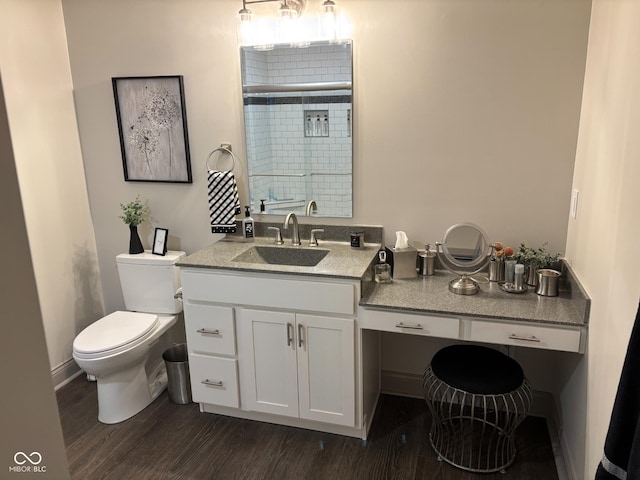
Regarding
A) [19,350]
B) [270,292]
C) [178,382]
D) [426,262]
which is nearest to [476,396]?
[426,262]

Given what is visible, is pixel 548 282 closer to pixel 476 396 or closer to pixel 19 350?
pixel 476 396

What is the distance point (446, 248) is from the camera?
2352 millimetres

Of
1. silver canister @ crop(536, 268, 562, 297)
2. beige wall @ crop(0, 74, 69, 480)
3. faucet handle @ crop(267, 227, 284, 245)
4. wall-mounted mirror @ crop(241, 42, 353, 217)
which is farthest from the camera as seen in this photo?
faucet handle @ crop(267, 227, 284, 245)

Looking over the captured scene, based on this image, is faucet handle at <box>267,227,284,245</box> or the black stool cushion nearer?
the black stool cushion

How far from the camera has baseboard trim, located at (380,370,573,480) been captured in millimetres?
2271

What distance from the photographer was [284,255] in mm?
2729

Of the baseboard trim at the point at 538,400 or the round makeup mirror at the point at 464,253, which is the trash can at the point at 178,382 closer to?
the baseboard trim at the point at 538,400

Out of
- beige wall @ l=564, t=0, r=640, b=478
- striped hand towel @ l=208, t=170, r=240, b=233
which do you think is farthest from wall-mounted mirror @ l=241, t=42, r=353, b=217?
beige wall @ l=564, t=0, r=640, b=478

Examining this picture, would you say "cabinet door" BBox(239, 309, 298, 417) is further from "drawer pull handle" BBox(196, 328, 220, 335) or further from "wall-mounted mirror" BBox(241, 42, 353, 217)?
"wall-mounted mirror" BBox(241, 42, 353, 217)

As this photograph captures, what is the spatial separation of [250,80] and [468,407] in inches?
84.6

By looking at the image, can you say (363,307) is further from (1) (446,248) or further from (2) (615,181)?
(2) (615,181)

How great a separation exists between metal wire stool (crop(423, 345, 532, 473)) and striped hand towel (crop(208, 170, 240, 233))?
1351 mm

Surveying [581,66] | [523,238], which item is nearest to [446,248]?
[523,238]

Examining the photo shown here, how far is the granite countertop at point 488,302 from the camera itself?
6.72ft
